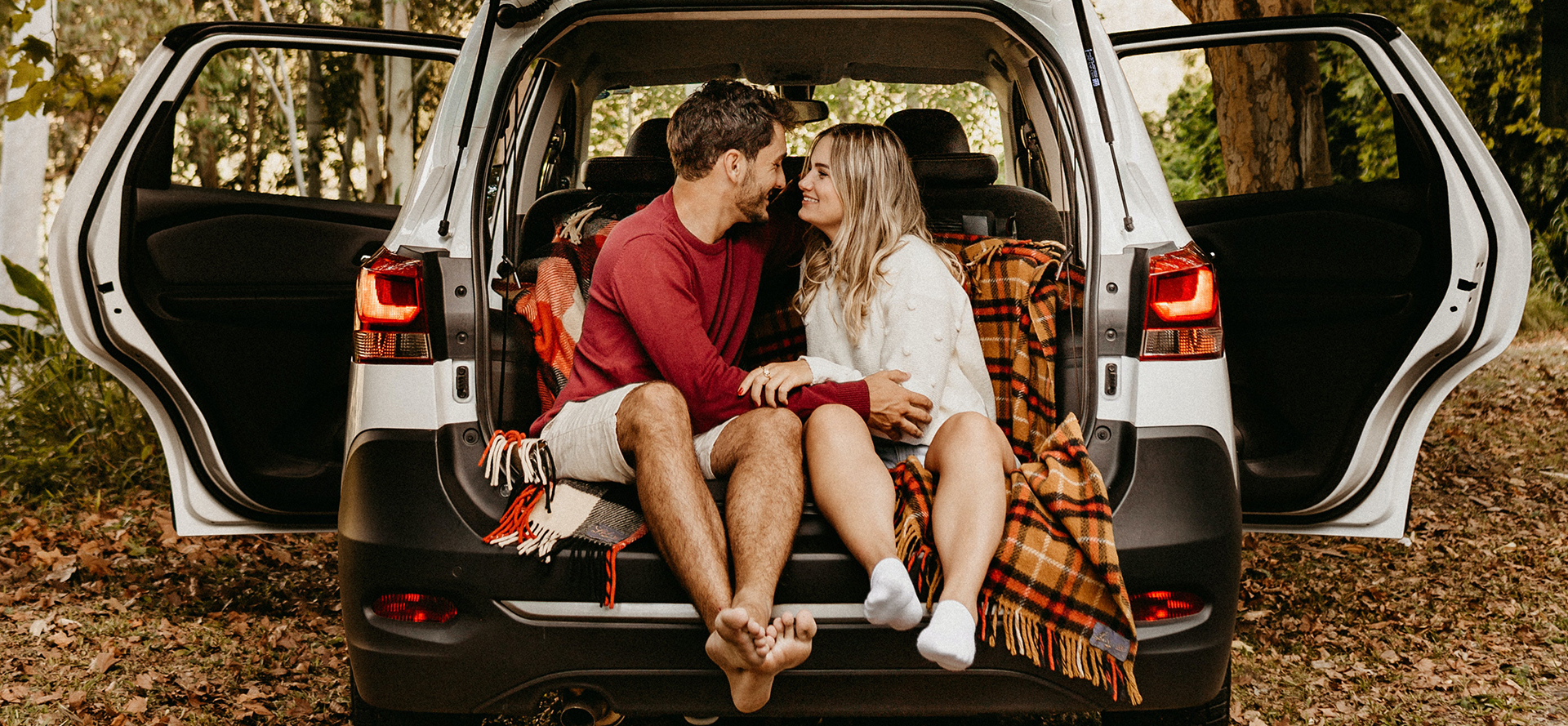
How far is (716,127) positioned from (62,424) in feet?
14.8

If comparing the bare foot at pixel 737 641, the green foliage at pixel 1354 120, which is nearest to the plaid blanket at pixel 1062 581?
the bare foot at pixel 737 641

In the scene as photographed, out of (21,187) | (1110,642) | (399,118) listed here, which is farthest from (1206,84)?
(1110,642)

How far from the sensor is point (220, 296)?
128 inches

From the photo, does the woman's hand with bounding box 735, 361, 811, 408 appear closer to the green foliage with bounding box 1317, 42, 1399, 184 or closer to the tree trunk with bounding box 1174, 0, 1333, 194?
the tree trunk with bounding box 1174, 0, 1333, 194

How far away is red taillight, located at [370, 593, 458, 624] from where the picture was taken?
2176mm

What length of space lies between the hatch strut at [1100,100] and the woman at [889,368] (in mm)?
474

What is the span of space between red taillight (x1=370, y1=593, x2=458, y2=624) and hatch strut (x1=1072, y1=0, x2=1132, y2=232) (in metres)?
1.49

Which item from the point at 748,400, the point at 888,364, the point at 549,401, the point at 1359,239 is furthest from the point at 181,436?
the point at 1359,239

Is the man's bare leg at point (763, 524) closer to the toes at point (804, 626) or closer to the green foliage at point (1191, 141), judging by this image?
the toes at point (804, 626)

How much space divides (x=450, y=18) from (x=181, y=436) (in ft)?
53.0

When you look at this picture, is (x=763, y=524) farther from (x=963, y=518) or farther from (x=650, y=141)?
(x=650, y=141)

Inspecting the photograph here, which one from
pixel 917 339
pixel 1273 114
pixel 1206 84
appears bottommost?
pixel 917 339

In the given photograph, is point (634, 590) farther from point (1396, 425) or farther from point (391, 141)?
point (391, 141)

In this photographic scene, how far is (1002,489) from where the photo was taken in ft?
7.49
